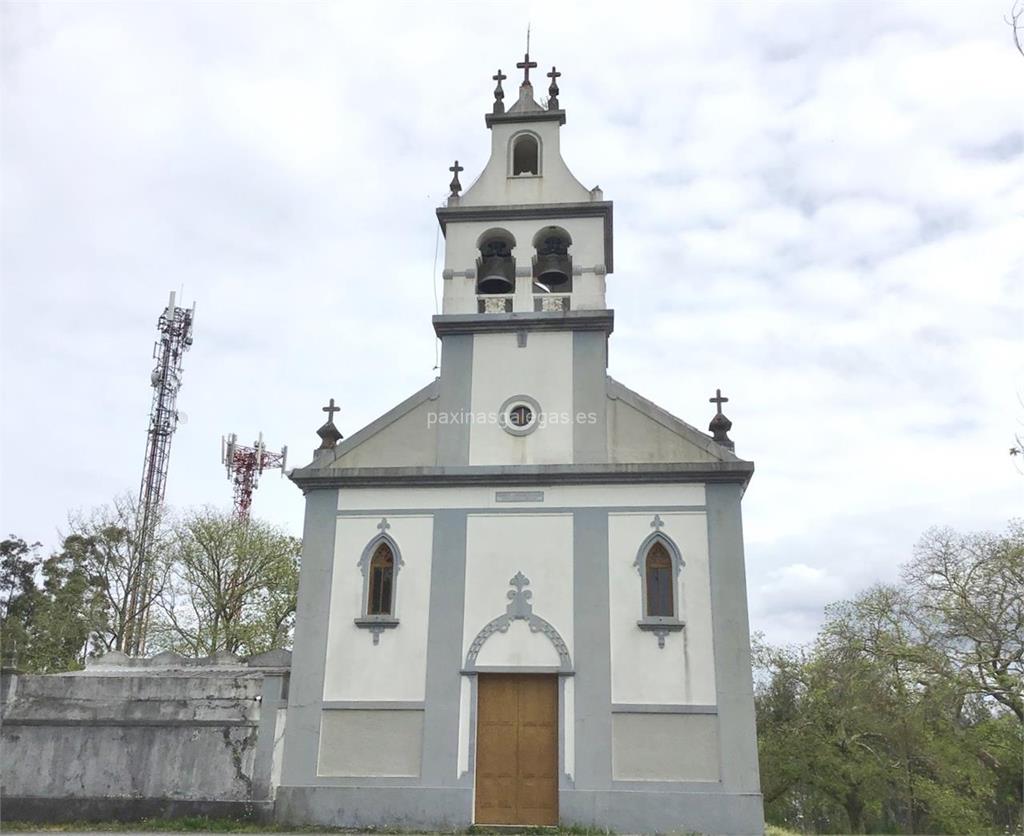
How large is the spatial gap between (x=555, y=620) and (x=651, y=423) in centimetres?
404

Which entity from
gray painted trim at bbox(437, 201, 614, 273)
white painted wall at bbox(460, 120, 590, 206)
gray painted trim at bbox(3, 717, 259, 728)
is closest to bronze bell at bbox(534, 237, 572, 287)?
gray painted trim at bbox(437, 201, 614, 273)

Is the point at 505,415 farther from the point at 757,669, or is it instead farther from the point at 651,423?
the point at 757,669

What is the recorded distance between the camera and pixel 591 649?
1517 cm

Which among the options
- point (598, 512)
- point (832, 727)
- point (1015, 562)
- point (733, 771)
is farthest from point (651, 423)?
point (832, 727)

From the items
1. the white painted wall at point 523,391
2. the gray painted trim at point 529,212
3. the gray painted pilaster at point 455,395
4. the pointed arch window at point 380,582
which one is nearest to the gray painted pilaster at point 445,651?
the pointed arch window at point 380,582

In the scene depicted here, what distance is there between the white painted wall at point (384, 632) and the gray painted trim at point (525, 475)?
0.73 metres

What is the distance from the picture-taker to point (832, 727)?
98.3ft

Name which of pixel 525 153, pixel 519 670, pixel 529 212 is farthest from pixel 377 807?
pixel 525 153

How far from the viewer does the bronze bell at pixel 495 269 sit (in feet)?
60.6

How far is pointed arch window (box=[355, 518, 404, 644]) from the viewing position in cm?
1566

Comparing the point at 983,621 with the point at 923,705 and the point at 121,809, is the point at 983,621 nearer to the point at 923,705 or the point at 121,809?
the point at 923,705

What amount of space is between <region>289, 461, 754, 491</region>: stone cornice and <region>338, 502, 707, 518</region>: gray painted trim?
428 mm

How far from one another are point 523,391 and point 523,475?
1.81 m

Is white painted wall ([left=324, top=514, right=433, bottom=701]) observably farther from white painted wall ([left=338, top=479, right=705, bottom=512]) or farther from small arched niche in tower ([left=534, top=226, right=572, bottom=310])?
small arched niche in tower ([left=534, top=226, right=572, bottom=310])
